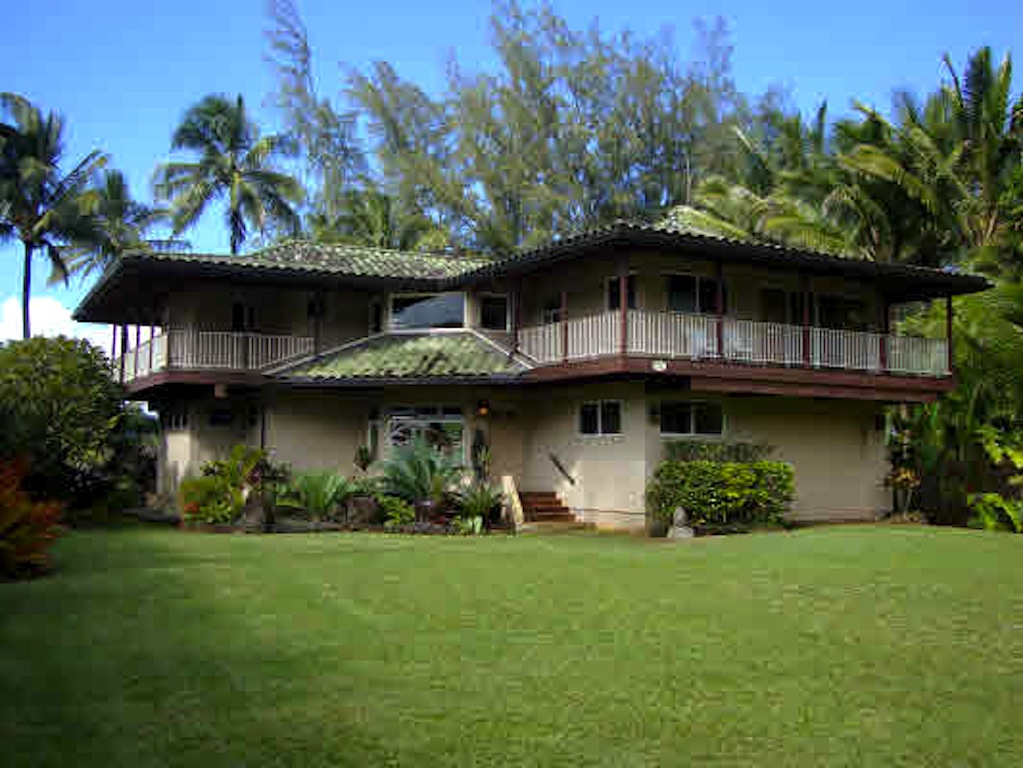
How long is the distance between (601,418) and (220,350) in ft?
28.6

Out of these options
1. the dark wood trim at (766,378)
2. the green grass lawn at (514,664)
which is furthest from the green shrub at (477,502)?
the green grass lawn at (514,664)

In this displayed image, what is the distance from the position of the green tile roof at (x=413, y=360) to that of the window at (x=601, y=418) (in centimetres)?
168

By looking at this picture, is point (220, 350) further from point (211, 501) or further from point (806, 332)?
point (806, 332)

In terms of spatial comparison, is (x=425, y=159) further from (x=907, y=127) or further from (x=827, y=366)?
(x=827, y=366)

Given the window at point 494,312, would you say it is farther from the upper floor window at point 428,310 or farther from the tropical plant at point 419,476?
the tropical plant at point 419,476

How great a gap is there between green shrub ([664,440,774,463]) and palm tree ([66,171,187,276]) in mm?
29260

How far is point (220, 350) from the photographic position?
2244 cm

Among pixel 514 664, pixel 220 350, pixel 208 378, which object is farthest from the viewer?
pixel 220 350

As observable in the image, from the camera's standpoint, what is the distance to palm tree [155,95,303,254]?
128 ft

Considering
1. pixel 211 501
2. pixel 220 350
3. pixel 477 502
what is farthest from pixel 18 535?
pixel 220 350

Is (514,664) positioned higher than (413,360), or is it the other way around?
(413,360)

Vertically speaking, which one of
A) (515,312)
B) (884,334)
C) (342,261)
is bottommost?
(884,334)

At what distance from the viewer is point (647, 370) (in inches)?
715

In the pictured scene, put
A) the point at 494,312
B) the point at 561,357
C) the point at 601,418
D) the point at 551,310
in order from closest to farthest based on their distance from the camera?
the point at 561,357 < the point at 601,418 < the point at 551,310 < the point at 494,312
